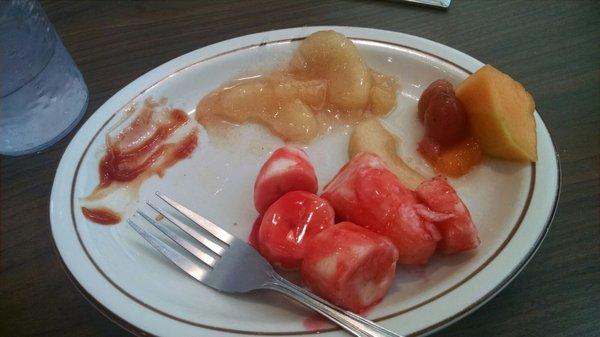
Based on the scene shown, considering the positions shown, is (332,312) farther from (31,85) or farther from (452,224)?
(31,85)

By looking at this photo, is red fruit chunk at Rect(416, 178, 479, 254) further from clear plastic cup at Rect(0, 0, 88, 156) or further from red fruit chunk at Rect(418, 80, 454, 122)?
clear plastic cup at Rect(0, 0, 88, 156)

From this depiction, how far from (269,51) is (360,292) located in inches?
31.3

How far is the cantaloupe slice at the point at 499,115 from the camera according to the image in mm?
1030

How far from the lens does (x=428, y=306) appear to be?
2.60 feet

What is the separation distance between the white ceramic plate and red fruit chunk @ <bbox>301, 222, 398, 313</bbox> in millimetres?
39

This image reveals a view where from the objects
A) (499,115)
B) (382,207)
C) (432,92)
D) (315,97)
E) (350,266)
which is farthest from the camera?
(315,97)

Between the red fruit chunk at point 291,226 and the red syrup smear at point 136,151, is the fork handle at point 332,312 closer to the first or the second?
the red fruit chunk at point 291,226

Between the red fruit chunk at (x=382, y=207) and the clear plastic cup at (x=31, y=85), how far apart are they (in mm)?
853

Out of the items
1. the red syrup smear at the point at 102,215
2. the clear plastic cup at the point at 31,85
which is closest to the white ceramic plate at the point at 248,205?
the red syrup smear at the point at 102,215

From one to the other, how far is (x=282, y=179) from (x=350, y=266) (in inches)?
10.5

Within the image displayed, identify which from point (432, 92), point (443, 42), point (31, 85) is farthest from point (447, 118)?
point (31, 85)

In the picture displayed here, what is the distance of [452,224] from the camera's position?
87 cm

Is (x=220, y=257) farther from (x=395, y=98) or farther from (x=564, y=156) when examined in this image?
(x=564, y=156)

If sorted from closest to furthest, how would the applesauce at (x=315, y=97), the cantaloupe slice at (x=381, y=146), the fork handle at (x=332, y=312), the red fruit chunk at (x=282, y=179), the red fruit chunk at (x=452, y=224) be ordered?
the fork handle at (x=332, y=312)
the red fruit chunk at (x=452, y=224)
the red fruit chunk at (x=282, y=179)
the cantaloupe slice at (x=381, y=146)
the applesauce at (x=315, y=97)
